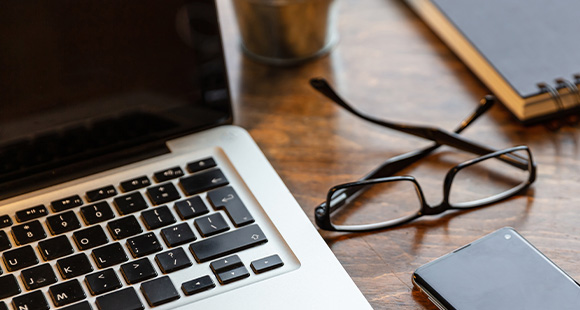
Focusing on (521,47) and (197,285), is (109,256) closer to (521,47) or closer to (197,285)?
(197,285)

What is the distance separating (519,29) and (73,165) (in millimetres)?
568

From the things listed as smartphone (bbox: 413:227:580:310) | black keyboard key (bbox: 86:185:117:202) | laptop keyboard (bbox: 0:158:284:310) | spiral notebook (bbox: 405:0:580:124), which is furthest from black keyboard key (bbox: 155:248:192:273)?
spiral notebook (bbox: 405:0:580:124)

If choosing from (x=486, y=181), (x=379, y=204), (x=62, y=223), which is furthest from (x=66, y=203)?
(x=486, y=181)

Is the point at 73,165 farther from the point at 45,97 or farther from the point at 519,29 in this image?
the point at 519,29

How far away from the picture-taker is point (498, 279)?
0.58m

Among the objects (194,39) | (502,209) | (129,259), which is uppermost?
(194,39)

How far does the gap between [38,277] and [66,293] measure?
33 mm

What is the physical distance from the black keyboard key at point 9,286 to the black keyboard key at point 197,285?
0.46ft

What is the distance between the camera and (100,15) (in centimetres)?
66

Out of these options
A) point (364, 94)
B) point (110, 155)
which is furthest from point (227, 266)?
point (364, 94)

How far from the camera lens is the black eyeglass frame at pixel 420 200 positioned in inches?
26.1

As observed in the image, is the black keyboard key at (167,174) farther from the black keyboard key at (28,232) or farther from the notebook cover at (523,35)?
the notebook cover at (523,35)

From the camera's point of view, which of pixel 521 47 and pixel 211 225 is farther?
pixel 521 47

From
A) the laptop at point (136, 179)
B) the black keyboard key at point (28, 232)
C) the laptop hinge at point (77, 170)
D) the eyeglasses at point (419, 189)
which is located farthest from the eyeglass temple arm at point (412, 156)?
the black keyboard key at point (28, 232)
